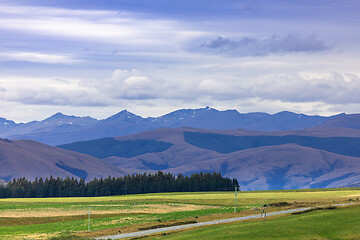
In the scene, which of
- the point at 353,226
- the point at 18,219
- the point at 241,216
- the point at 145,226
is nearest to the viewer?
the point at 353,226

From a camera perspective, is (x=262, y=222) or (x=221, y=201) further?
(x=221, y=201)

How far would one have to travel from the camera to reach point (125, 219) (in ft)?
376

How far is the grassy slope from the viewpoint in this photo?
7431 cm

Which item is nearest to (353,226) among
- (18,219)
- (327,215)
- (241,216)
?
(327,215)

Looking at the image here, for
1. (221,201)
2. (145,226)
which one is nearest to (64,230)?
(145,226)

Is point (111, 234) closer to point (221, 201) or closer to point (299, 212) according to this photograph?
point (299, 212)

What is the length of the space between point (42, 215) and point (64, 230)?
35.0 m

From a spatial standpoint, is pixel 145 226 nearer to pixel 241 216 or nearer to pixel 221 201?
pixel 241 216

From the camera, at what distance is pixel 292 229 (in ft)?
255

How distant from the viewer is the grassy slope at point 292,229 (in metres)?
74.3

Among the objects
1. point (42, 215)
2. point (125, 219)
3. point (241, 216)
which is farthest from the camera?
point (42, 215)

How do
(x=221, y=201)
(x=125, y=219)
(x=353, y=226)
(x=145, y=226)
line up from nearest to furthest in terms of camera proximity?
(x=353, y=226) < (x=145, y=226) < (x=125, y=219) < (x=221, y=201)

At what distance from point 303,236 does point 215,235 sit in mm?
12092

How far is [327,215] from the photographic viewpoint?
8919 cm
